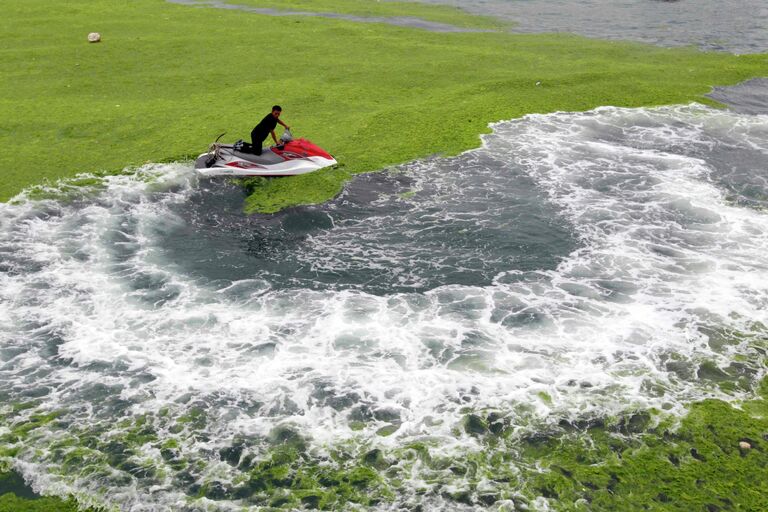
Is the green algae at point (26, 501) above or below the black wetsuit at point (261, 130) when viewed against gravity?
below

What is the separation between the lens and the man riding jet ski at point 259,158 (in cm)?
1466

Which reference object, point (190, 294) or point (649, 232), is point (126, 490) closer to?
point (190, 294)

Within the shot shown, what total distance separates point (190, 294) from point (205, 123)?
24.4 feet

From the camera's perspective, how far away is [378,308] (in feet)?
36.7

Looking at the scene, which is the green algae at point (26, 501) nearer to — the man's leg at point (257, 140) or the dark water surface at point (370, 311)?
the dark water surface at point (370, 311)

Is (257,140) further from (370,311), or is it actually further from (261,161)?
(370,311)

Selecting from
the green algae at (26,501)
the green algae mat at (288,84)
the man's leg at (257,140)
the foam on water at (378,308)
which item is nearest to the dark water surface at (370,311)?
the foam on water at (378,308)

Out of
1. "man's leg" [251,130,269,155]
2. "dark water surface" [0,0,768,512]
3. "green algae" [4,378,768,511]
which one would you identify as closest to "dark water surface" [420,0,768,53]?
"dark water surface" [0,0,768,512]

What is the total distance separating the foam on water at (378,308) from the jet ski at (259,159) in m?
0.50

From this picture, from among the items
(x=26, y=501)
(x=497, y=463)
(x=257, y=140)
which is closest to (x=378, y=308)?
(x=497, y=463)

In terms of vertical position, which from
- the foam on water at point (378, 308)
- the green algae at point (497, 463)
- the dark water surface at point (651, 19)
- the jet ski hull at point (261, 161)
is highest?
the dark water surface at point (651, 19)

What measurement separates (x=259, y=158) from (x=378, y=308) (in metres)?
5.29

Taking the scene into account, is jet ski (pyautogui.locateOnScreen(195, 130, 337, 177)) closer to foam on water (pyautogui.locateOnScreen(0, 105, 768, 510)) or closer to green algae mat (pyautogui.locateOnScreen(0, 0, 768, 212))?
green algae mat (pyautogui.locateOnScreen(0, 0, 768, 212))

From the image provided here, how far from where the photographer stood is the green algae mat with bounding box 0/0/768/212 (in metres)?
16.2
